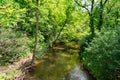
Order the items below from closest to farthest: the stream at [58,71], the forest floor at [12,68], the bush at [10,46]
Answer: the forest floor at [12,68]
the bush at [10,46]
the stream at [58,71]

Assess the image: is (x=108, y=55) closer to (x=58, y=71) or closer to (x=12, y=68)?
(x=12, y=68)

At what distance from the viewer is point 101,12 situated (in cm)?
2689

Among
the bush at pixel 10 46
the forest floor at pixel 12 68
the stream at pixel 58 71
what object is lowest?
the stream at pixel 58 71

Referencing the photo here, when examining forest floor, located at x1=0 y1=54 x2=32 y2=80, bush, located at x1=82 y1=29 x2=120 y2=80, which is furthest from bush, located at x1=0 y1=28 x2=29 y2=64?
bush, located at x1=82 y1=29 x2=120 y2=80

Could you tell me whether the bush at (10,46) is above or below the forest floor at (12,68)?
above

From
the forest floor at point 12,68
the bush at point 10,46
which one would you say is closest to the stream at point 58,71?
the forest floor at point 12,68

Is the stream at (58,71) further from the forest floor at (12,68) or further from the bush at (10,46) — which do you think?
the bush at (10,46)

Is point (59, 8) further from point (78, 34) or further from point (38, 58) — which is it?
point (38, 58)

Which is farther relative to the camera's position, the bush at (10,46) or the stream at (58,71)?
the stream at (58,71)

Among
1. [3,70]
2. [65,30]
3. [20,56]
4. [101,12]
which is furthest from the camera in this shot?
[65,30]

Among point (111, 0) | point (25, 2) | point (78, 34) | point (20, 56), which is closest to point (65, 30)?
point (78, 34)

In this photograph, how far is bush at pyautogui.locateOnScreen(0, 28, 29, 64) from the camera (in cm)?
1620

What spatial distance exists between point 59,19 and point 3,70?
1930 cm

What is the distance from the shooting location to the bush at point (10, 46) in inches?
638
